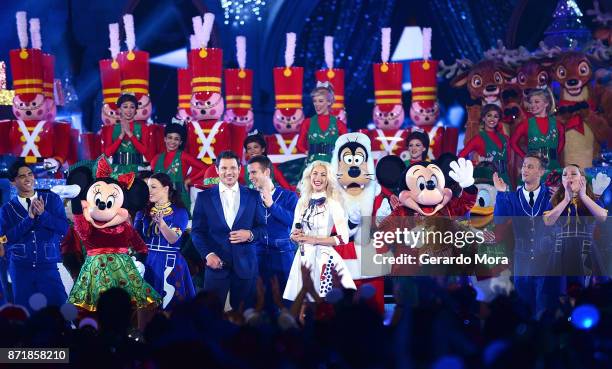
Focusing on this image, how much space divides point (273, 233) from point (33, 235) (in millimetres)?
1573

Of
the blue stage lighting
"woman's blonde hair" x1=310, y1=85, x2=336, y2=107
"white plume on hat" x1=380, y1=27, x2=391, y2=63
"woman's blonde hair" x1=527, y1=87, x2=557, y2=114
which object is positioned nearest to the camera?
the blue stage lighting

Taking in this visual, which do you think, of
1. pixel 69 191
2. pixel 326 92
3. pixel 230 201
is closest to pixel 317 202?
pixel 230 201

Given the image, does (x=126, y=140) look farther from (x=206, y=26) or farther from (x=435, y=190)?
(x=435, y=190)

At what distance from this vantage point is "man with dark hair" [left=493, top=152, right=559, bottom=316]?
788cm

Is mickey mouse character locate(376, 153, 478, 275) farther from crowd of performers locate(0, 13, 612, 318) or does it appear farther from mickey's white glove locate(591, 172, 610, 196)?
mickey's white glove locate(591, 172, 610, 196)

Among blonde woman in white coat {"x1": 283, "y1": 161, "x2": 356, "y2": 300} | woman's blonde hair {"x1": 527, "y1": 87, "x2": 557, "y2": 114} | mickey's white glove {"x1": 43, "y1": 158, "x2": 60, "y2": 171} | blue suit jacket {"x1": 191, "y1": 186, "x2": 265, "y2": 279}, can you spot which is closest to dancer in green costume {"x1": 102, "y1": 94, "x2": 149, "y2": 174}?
mickey's white glove {"x1": 43, "y1": 158, "x2": 60, "y2": 171}

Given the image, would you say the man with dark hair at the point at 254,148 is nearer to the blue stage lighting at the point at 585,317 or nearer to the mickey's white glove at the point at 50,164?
the mickey's white glove at the point at 50,164

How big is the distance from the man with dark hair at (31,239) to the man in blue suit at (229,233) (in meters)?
1.03

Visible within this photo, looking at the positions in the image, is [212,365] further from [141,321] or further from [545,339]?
[141,321]

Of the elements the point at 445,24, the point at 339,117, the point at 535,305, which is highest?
the point at 445,24

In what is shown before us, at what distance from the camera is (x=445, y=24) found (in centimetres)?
1310

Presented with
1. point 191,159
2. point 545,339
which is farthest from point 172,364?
point 191,159

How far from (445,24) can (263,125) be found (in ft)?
7.52

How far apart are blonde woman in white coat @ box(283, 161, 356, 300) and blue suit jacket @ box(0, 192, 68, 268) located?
Answer: 160 centimetres
